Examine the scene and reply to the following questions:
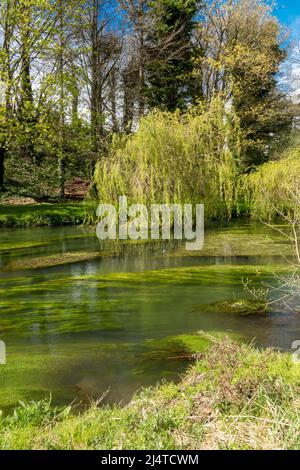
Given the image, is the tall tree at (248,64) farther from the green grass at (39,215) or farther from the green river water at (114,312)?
the green river water at (114,312)

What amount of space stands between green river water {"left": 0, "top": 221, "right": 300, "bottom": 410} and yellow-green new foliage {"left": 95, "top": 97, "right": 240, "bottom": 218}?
214 centimetres

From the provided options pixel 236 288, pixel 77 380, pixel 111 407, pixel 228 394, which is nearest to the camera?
pixel 228 394

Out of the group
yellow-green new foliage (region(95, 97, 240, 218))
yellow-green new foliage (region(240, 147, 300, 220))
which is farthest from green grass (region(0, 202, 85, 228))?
Answer: yellow-green new foliage (region(240, 147, 300, 220))

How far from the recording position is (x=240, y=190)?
16141 millimetres

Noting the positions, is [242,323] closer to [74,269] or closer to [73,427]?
[73,427]

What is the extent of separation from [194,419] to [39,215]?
46.5ft

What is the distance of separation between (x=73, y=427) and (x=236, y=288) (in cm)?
503

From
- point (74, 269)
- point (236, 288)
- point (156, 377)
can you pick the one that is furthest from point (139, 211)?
point (156, 377)

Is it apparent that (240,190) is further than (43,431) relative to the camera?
Yes

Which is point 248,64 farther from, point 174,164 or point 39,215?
point 39,215

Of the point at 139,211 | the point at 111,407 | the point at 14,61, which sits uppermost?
the point at 14,61

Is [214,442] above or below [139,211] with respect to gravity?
below

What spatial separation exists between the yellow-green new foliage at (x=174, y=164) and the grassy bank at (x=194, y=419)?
974 centimetres

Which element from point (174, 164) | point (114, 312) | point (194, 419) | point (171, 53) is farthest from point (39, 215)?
point (194, 419)
